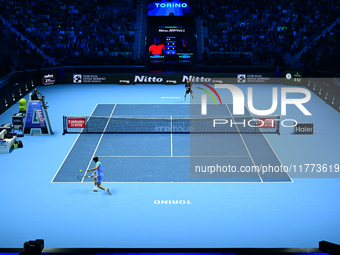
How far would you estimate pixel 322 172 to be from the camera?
17.8 m

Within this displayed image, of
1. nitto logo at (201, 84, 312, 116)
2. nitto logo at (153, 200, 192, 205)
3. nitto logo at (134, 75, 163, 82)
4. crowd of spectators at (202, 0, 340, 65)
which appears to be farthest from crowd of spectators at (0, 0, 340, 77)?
nitto logo at (153, 200, 192, 205)

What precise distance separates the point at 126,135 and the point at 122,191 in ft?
24.4

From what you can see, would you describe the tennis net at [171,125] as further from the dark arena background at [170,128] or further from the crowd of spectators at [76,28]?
the crowd of spectators at [76,28]

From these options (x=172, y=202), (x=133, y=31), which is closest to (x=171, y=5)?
(x=133, y=31)

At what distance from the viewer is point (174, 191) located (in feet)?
51.5

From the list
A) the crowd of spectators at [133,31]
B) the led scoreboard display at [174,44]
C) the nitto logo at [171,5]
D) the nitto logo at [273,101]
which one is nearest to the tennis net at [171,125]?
the nitto logo at [273,101]

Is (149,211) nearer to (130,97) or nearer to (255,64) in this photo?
(130,97)

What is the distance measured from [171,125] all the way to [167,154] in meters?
4.46

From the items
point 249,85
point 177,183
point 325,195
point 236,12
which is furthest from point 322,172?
point 236,12

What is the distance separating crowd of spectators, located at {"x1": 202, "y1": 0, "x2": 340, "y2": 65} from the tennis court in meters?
21.6

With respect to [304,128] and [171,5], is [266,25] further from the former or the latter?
[304,128]

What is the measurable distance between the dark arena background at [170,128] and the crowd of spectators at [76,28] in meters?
0.16

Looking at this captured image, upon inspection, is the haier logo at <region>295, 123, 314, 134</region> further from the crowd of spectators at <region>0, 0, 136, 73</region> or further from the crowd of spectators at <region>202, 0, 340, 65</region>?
the crowd of spectators at <region>0, 0, 136, 73</region>

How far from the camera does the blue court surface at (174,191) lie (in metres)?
12.7
